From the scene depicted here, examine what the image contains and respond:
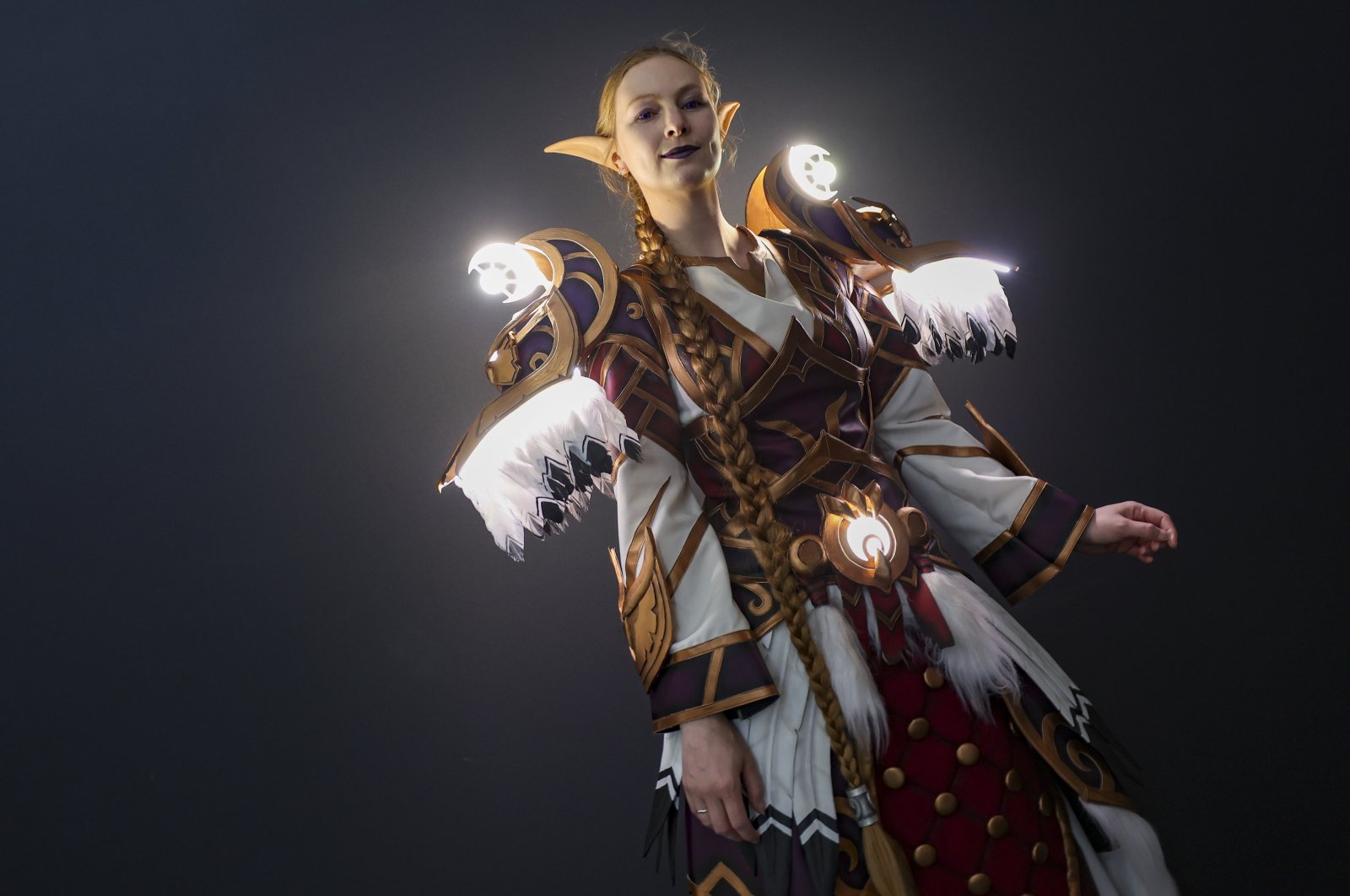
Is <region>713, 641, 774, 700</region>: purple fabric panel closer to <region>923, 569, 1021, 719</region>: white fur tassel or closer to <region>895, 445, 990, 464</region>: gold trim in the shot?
<region>923, 569, 1021, 719</region>: white fur tassel

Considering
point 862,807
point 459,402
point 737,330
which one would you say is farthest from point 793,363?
point 459,402

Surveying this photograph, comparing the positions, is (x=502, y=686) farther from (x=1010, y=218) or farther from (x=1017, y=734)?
(x=1010, y=218)

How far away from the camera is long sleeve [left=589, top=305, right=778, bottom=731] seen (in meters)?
1.17

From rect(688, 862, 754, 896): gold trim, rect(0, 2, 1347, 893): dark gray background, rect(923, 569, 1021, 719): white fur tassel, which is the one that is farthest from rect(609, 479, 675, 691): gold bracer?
rect(0, 2, 1347, 893): dark gray background

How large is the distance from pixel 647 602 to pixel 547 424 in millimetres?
229

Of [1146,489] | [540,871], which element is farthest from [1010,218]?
[540,871]

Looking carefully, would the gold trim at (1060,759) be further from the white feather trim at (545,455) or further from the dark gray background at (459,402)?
the dark gray background at (459,402)

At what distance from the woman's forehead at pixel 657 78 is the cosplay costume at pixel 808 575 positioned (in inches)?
8.5

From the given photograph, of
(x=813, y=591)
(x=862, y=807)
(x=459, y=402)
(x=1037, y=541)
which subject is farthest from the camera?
(x=459, y=402)

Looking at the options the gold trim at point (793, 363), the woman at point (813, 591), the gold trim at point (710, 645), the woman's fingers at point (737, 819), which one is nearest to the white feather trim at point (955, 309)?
the woman at point (813, 591)

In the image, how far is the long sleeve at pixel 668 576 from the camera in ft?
3.84

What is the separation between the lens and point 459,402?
1.97 meters

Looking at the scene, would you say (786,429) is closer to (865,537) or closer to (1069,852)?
(865,537)

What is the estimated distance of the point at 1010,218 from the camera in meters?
2.03
